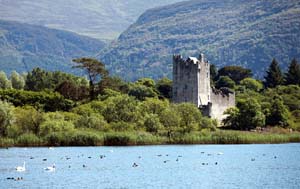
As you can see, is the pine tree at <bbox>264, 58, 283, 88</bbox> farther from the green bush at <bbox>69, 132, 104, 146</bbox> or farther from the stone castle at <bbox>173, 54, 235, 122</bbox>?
the green bush at <bbox>69, 132, 104, 146</bbox>

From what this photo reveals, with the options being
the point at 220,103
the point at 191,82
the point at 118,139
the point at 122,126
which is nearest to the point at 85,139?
the point at 118,139

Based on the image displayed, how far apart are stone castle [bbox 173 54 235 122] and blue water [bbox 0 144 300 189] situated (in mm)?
31884

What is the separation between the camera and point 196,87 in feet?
351

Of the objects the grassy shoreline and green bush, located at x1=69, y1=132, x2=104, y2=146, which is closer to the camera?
the grassy shoreline

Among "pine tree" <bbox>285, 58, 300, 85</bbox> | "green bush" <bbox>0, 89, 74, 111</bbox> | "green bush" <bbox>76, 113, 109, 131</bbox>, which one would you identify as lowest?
"green bush" <bbox>76, 113, 109, 131</bbox>

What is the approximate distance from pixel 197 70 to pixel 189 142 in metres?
30.1

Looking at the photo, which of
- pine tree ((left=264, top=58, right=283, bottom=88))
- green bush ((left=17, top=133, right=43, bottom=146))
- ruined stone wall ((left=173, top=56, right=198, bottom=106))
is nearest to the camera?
green bush ((left=17, top=133, right=43, bottom=146))

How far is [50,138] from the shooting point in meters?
70.7

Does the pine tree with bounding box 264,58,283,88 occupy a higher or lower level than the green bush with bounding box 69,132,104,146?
higher

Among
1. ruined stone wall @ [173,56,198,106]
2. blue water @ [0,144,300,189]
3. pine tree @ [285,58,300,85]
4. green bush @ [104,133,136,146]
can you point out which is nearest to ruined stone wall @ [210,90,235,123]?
ruined stone wall @ [173,56,198,106]

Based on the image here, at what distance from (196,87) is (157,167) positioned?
53.7 m

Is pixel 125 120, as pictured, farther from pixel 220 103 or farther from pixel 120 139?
pixel 220 103

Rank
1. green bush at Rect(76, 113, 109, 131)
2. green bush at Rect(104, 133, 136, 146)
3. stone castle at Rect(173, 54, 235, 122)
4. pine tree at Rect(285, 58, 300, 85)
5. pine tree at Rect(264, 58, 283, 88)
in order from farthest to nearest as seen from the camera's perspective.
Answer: pine tree at Rect(264, 58, 283, 88), pine tree at Rect(285, 58, 300, 85), stone castle at Rect(173, 54, 235, 122), green bush at Rect(76, 113, 109, 131), green bush at Rect(104, 133, 136, 146)

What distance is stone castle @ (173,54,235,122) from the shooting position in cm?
10712
